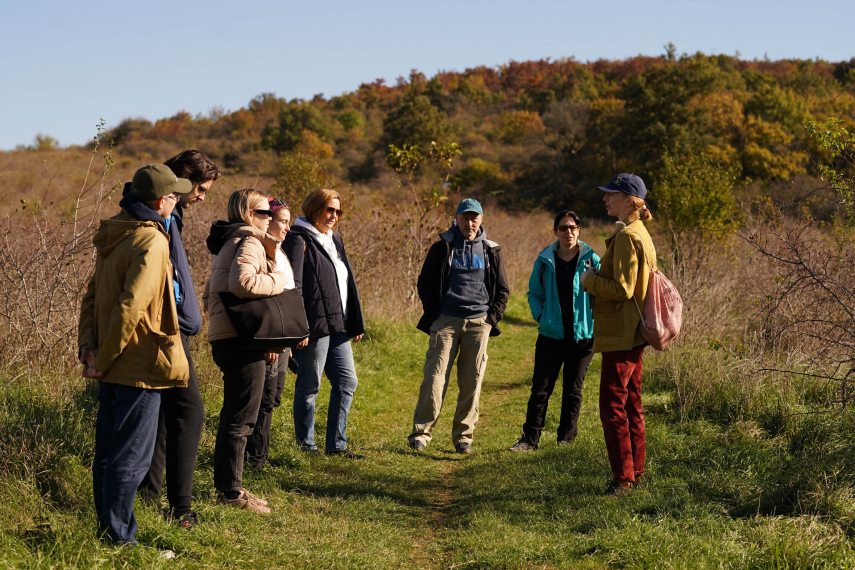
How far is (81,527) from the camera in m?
4.32

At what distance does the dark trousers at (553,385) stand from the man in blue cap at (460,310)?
1.56 feet

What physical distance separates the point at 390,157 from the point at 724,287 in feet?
20.5

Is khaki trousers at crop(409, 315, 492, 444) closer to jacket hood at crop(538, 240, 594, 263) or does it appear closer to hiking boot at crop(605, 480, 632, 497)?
jacket hood at crop(538, 240, 594, 263)

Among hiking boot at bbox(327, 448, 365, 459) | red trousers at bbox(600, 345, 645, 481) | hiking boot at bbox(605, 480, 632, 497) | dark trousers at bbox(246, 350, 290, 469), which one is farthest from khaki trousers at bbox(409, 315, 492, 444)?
hiking boot at bbox(605, 480, 632, 497)

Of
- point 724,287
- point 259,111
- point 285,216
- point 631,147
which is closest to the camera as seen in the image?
point 285,216

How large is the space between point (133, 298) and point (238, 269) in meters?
0.94

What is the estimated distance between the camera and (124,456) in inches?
165

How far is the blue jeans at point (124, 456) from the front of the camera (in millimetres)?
4188

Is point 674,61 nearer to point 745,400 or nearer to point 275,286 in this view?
point 745,400

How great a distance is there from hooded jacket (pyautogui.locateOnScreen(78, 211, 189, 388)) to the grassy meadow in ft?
2.69

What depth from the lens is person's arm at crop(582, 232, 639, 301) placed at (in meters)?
5.57

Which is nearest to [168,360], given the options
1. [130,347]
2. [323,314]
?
[130,347]

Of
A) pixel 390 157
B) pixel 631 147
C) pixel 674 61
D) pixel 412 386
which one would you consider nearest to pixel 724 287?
pixel 412 386

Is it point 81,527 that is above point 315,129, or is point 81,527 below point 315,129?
below
